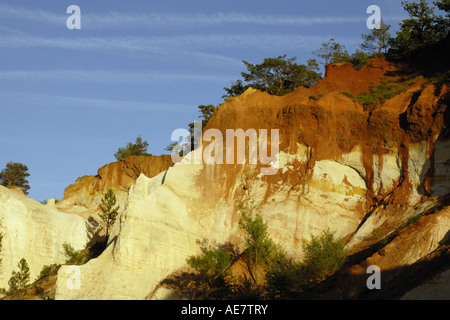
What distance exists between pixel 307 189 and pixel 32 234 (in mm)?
21372

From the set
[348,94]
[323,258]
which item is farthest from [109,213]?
[323,258]

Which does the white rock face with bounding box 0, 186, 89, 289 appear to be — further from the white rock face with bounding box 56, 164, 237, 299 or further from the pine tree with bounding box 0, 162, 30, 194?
the pine tree with bounding box 0, 162, 30, 194

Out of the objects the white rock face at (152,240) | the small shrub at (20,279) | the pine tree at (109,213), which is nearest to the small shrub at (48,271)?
the small shrub at (20,279)

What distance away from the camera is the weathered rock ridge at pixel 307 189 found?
41.7m

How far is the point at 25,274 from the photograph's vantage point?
1978 inches

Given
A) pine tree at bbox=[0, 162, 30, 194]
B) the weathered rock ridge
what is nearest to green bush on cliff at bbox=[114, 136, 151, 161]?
pine tree at bbox=[0, 162, 30, 194]

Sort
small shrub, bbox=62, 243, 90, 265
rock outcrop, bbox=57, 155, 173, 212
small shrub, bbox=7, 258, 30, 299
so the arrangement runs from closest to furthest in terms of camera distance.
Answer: small shrub, bbox=7, 258, 30, 299 → small shrub, bbox=62, 243, 90, 265 → rock outcrop, bbox=57, 155, 173, 212

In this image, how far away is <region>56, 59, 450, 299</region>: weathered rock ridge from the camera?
41688mm

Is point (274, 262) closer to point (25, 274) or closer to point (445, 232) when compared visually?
point (445, 232)

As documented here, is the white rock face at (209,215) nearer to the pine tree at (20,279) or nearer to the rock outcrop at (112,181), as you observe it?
the pine tree at (20,279)

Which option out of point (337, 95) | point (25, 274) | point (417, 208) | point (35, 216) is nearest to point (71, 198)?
point (35, 216)

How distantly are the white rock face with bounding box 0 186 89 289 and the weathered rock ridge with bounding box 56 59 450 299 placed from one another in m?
8.81

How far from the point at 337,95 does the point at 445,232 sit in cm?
1360

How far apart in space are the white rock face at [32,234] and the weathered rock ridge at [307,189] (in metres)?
8.81
